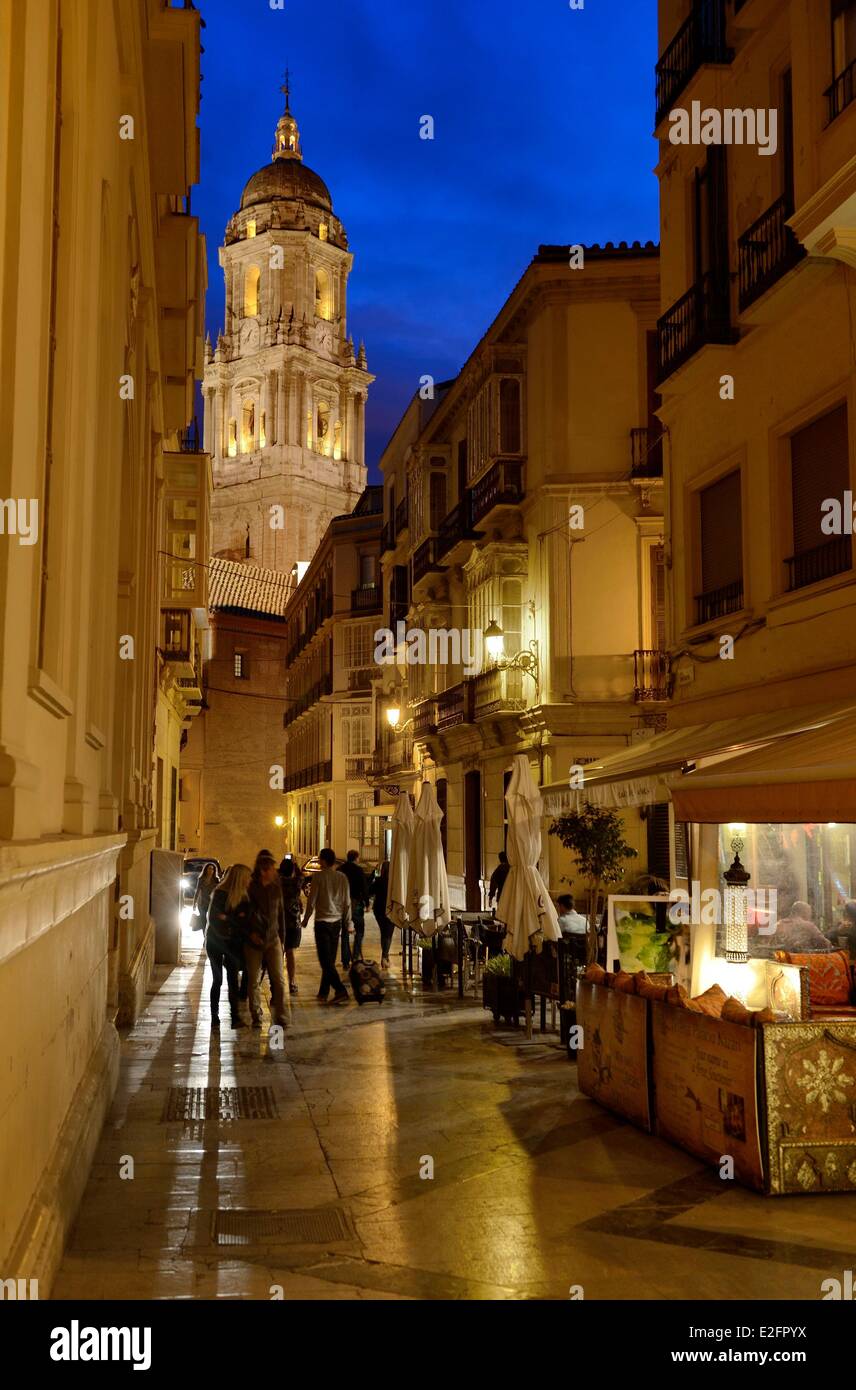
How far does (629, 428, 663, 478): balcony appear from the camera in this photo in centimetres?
2525

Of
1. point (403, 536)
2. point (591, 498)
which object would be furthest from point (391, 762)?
point (591, 498)

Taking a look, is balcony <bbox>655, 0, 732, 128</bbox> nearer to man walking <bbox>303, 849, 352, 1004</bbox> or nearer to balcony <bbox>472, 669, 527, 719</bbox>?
man walking <bbox>303, 849, 352, 1004</bbox>

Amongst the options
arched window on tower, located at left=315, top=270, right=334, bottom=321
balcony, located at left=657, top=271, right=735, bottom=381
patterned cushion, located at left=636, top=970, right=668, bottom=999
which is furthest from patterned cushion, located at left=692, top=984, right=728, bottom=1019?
arched window on tower, located at left=315, top=270, right=334, bottom=321

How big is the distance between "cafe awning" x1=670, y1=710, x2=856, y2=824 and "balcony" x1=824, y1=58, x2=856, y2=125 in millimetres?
5756

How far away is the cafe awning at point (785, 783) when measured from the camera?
23.4 ft

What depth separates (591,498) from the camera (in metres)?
25.7

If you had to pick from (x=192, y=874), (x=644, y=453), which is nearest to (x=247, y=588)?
(x=192, y=874)

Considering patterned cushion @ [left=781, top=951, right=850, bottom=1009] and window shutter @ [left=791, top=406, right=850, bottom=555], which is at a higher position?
window shutter @ [left=791, top=406, right=850, bottom=555]

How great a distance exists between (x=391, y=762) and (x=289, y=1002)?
86.4 ft

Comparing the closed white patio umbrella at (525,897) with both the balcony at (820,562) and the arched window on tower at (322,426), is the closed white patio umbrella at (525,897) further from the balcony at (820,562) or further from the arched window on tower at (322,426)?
the arched window on tower at (322,426)

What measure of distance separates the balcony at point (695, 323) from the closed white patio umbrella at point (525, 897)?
5507 millimetres

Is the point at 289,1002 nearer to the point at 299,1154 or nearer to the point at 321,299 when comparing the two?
the point at 299,1154

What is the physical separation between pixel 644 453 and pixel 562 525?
215cm

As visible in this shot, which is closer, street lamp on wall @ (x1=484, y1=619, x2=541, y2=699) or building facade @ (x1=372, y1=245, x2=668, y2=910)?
building facade @ (x1=372, y1=245, x2=668, y2=910)
